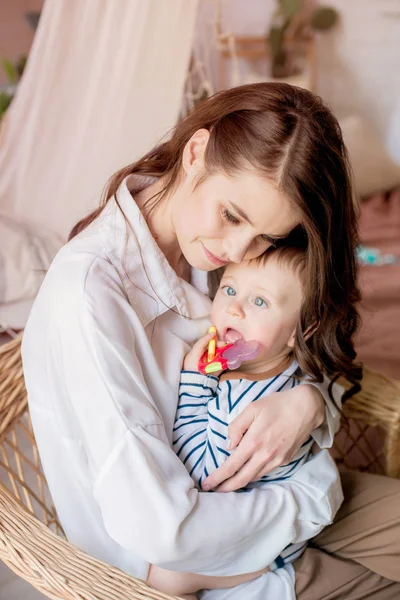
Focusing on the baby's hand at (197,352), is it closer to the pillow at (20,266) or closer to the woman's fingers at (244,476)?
the woman's fingers at (244,476)

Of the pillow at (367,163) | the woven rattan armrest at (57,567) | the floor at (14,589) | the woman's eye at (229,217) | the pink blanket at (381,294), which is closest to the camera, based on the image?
the woven rattan armrest at (57,567)

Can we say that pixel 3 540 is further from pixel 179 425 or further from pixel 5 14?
pixel 5 14

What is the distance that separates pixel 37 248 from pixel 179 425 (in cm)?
107

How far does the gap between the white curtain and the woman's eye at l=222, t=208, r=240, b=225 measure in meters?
0.97

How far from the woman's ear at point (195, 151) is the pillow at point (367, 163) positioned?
186cm

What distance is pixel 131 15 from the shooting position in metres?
1.86

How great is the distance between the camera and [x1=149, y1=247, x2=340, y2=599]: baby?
40.7 inches

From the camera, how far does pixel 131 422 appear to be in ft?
2.94

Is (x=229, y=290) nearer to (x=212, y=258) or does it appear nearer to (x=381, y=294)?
(x=212, y=258)

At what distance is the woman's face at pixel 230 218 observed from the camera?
933 mm

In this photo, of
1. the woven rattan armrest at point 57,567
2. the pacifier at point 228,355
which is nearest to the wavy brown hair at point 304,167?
the pacifier at point 228,355

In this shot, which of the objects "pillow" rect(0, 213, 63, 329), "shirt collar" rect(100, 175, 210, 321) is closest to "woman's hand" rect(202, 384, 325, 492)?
"shirt collar" rect(100, 175, 210, 321)

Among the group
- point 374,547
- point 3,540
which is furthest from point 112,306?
point 374,547

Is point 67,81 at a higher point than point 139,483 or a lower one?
higher
